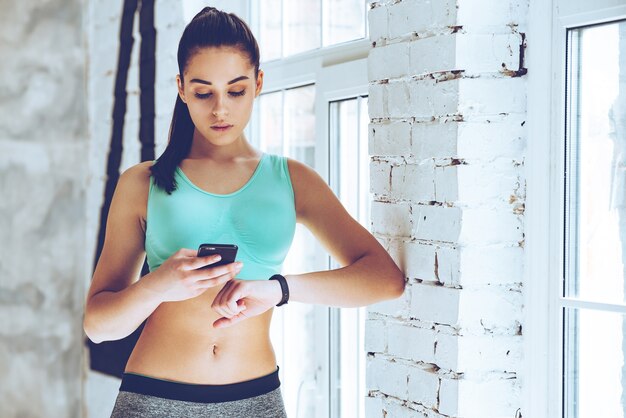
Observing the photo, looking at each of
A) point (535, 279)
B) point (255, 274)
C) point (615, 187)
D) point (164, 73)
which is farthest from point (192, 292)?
point (164, 73)

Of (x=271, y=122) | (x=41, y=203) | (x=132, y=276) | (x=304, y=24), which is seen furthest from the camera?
(x=41, y=203)

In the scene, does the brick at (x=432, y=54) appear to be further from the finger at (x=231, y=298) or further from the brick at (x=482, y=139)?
the finger at (x=231, y=298)

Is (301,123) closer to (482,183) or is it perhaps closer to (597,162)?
(482,183)

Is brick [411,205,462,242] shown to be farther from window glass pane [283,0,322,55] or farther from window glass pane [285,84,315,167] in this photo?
window glass pane [283,0,322,55]

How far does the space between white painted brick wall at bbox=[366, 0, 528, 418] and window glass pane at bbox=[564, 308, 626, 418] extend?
12 centimetres

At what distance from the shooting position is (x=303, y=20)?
2.80m

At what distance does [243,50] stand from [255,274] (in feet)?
1.65

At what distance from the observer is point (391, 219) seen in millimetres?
2076

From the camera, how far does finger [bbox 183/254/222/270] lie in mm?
1721

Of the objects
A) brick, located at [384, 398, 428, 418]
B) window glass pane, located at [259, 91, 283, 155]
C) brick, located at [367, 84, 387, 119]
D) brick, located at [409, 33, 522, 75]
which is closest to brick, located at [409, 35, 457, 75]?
brick, located at [409, 33, 522, 75]

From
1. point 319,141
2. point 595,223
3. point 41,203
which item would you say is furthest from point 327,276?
point 41,203

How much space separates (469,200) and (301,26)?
116cm

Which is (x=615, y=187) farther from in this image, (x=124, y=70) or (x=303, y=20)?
(x=124, y=70)

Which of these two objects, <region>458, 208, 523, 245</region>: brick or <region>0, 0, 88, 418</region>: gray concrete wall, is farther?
<region>0, 0, 88, 418</region>: gray concrete wall
